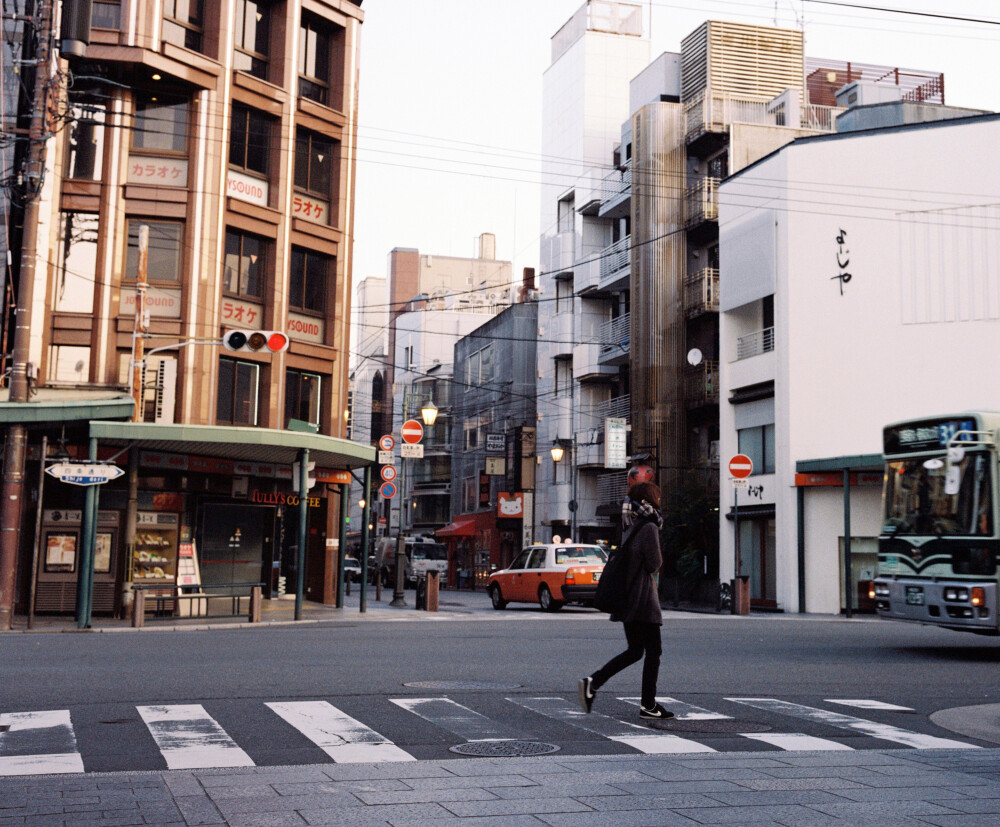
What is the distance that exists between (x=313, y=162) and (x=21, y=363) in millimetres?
12611

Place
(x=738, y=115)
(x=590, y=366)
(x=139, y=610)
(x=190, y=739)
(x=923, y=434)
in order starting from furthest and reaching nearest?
(x=590, y=366) < (x=738, y=115) < (x=139, y=610) < (x=923, y=434) < (x=190, y=739)

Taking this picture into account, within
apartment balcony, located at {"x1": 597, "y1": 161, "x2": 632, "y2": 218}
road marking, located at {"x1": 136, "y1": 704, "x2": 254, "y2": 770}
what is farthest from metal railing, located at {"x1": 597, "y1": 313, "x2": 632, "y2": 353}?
road marking, located at {"x1": 136, "y1": 704, "x2": 254, "y2": 770}

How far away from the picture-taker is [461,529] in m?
65.3

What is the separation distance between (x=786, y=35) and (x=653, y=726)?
44.2 m

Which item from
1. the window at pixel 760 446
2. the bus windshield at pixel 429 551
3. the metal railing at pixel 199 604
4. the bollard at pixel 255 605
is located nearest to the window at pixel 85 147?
the metal railing at pixel 199 604

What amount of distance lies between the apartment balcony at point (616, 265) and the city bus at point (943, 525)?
3074 centimetres

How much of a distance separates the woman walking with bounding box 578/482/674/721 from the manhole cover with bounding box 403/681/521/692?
2.30 m

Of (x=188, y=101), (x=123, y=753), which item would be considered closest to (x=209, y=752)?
(x=123, y=753)

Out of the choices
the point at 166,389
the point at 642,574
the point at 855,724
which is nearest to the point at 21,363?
the point at 166,389

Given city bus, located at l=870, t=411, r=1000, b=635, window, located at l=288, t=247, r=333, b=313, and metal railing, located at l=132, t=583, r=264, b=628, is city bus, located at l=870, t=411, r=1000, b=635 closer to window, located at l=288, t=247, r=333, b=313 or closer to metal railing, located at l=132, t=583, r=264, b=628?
metal railing, located at l=132, t=583, r=264, b=628

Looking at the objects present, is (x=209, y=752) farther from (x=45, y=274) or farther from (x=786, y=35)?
(x=786, y=35)

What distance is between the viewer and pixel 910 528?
1733cm

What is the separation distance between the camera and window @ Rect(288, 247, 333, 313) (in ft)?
104

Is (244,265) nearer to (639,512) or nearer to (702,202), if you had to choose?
(702,202)
